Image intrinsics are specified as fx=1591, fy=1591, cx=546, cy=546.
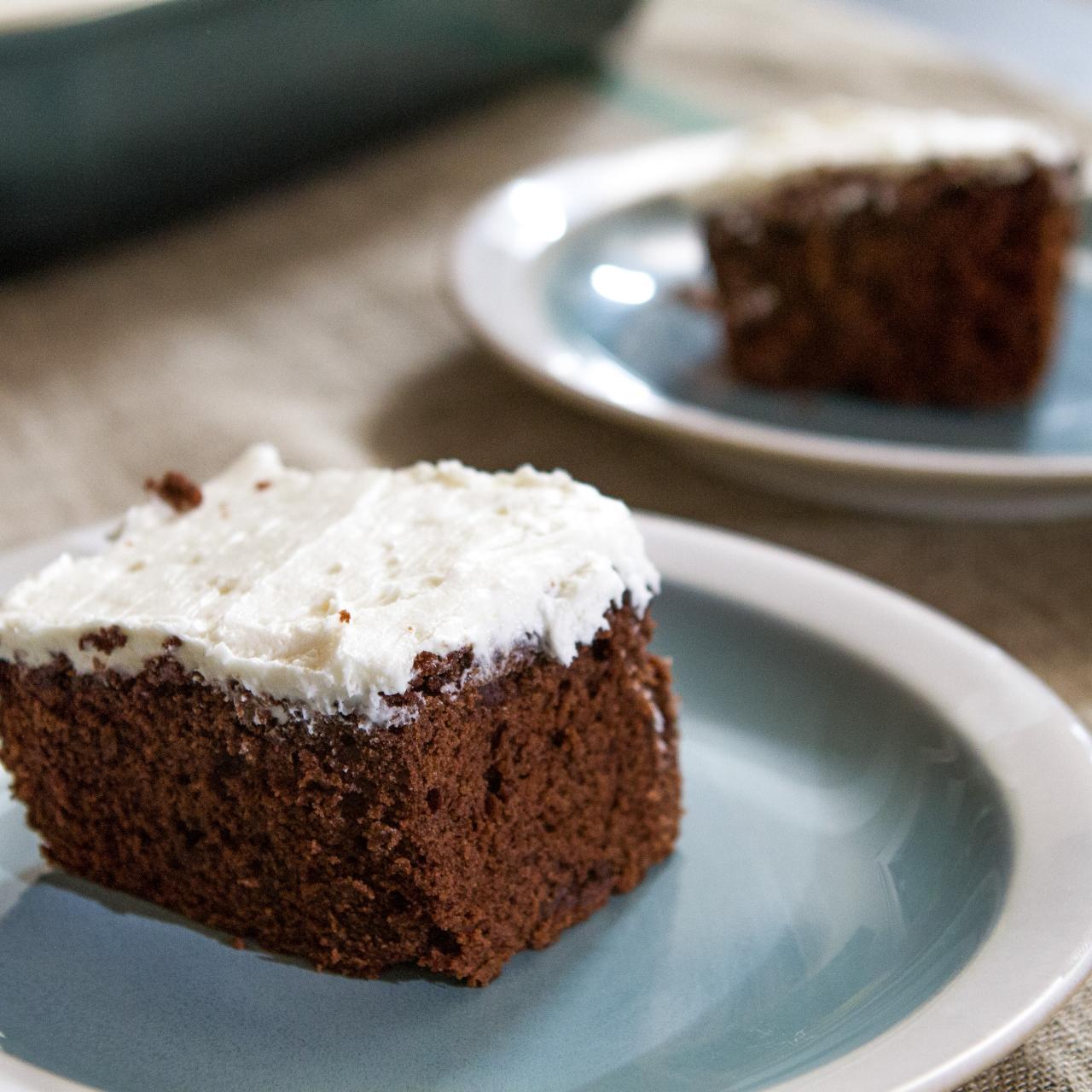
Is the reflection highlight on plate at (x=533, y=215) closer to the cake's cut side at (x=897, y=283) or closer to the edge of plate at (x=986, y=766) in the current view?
the cake's cut side at (x=897, y=283)

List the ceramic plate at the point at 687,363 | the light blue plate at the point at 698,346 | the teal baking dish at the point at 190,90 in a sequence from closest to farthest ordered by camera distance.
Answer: the ceramic plate at the point at 687,363 < the light blue plate at the point at 698,346 < the teal baking dish at the point at 190,90

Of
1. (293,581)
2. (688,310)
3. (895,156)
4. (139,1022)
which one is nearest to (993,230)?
(895,156)

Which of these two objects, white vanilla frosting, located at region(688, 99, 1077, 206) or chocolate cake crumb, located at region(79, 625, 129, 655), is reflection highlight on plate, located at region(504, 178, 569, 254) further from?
chocolate cake crumb, located at region(79, 625, 129, 655)

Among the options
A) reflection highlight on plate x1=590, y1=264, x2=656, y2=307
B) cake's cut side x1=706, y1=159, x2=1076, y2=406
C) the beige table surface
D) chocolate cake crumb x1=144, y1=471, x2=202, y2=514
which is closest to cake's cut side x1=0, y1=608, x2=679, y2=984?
chocolate cake crumb x1=144, y1=471, x2=202, y2=514

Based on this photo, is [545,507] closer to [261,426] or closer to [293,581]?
[293,581]

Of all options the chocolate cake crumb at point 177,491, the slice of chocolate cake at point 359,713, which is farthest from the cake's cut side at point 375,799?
the chocolate cake crumb at point 177,491
